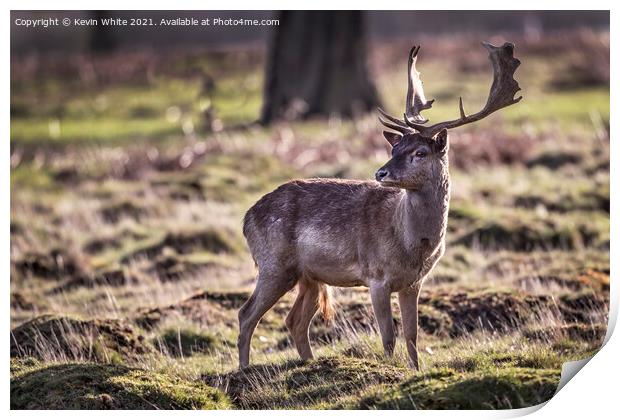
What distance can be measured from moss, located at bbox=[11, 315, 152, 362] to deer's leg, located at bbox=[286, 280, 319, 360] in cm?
171

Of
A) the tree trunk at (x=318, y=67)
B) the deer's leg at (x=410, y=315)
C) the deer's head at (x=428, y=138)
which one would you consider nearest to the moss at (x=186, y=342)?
the deer's leg at (x=410, y=315)

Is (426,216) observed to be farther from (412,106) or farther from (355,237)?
(412,106)

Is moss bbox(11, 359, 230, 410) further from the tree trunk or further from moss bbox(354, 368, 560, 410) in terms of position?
the tree trunk

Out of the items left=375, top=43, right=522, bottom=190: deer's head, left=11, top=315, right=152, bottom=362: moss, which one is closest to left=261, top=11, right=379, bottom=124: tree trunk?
left=11, top=315, right=152, bottom=362: moss

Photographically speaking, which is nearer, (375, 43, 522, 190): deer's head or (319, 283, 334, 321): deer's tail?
(375, 43, 522, 190): deer's head

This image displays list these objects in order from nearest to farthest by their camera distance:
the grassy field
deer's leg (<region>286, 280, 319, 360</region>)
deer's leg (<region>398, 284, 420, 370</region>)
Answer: the grassy field < deer's leg (<region>398, 284, 420, 370</region>) < deer's leg (<region>286, 280, 319, 360</region>)

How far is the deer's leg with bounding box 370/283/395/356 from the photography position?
10062 mm

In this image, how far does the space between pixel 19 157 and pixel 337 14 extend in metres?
7.95

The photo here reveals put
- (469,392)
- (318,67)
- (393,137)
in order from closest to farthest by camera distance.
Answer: (469,392), (393,137), (318,67)

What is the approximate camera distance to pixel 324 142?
22.4 metres

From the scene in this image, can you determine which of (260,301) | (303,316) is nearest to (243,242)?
(303,316)

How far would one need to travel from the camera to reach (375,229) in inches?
408

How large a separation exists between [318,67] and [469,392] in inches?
696
